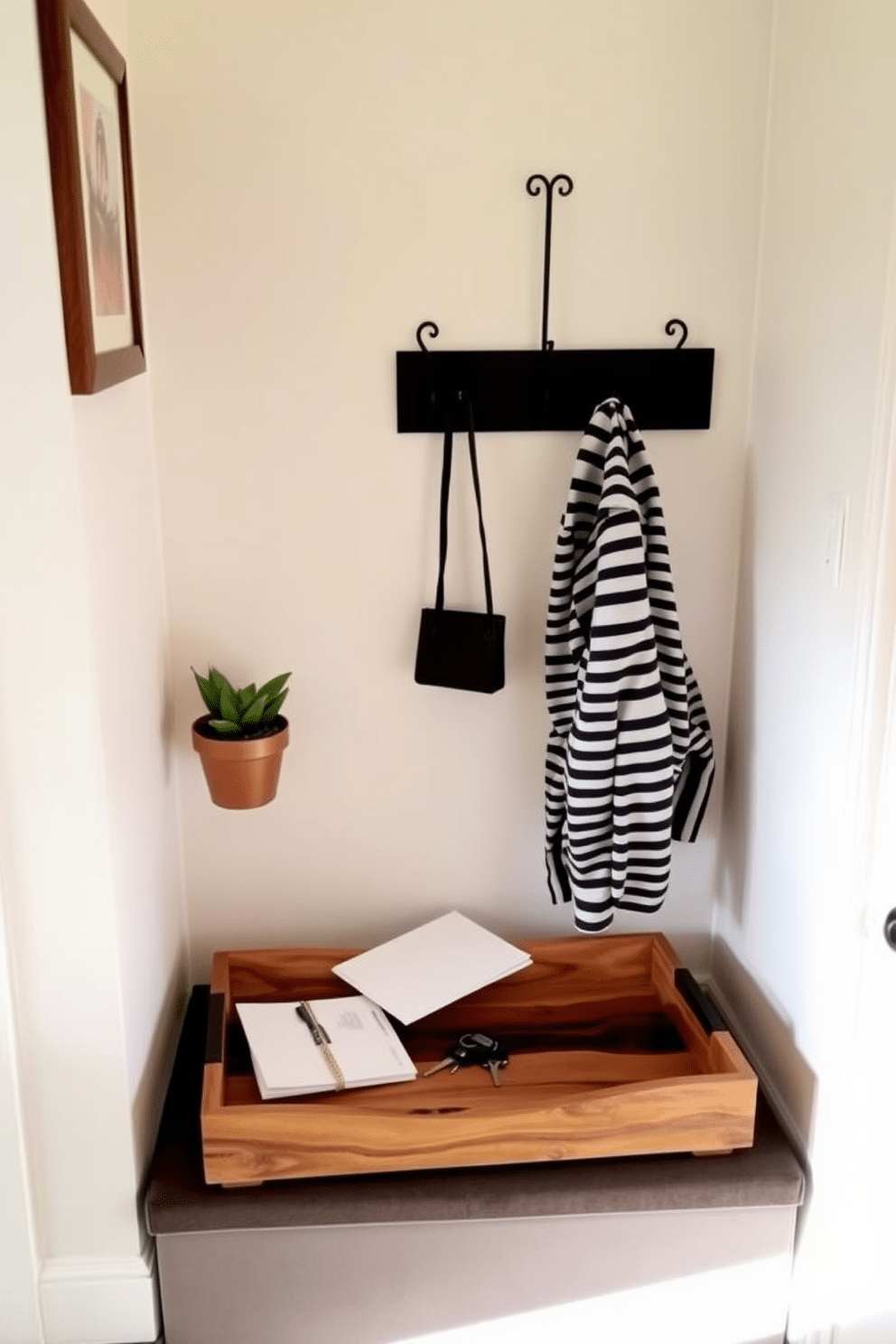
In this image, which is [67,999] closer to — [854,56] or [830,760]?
[830,760]

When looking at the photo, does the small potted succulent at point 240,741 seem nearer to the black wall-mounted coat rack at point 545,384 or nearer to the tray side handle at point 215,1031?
the tray side handle at point 215,1031

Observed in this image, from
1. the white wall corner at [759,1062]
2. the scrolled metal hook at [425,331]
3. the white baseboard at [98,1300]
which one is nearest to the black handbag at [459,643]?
the scrolled metal hook at [425,331]

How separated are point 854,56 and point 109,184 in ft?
2.94

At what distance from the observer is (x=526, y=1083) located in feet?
5.21

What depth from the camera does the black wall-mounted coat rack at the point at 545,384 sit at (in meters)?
1.65

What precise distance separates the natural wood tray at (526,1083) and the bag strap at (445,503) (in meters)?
0.59

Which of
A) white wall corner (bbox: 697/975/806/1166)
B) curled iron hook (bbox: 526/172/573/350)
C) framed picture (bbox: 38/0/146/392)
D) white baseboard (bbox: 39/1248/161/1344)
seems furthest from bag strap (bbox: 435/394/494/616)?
white baseboard (bbox: 39/1248/161/1344)

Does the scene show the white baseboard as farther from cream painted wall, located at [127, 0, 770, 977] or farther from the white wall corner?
the white wall corner

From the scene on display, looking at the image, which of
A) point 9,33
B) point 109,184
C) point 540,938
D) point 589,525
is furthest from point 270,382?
point 540,938

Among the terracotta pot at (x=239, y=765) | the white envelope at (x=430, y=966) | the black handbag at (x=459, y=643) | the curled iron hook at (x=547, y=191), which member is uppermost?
the curled iron hook at (x=547, y=191)

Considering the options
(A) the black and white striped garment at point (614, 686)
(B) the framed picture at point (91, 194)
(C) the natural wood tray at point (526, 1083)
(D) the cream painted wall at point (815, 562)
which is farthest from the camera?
(A) the black and white striped garment at point (614, 686)

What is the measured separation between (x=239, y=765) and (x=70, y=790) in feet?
1.13

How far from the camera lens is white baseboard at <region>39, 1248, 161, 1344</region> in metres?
1.44

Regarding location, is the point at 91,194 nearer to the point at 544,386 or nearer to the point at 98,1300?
the point at 544,386
